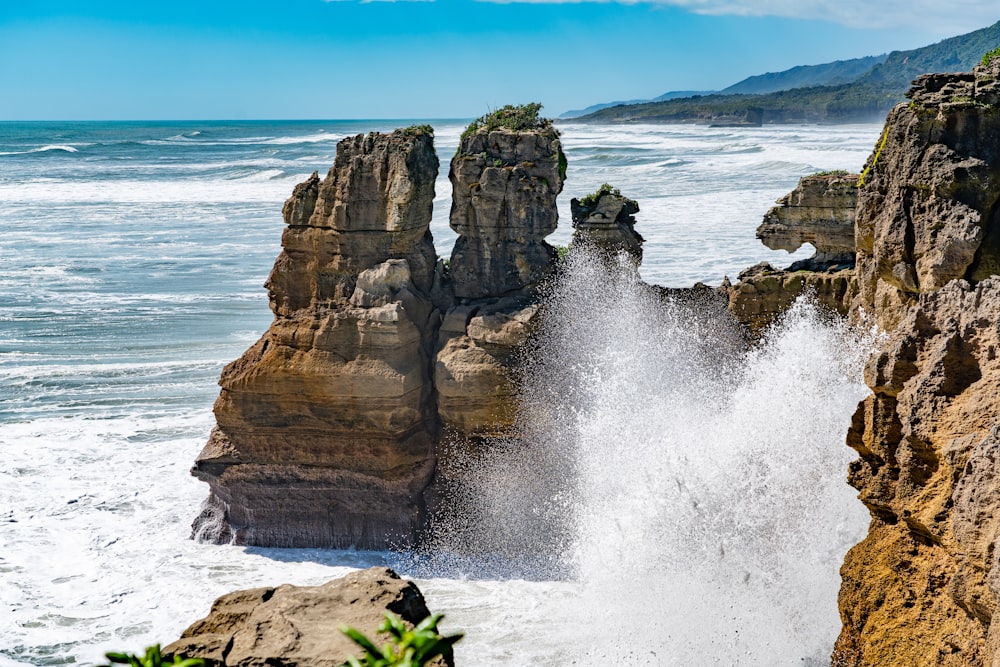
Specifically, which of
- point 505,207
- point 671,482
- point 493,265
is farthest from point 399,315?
point 671,482

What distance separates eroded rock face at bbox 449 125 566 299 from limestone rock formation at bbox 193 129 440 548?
618 millimetres

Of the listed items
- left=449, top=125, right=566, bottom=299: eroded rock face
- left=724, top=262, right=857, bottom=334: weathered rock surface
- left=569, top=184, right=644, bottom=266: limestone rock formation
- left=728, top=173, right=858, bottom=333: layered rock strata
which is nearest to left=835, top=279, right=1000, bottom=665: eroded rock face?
left=724, top=262, right=857, bottom=334: weathered rock surface

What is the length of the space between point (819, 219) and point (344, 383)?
697 centimetres

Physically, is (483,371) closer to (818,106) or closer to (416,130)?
(416,130)

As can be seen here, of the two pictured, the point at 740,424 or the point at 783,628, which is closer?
the point at 783,628

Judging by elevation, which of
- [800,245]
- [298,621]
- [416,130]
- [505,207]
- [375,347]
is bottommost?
[375,347]

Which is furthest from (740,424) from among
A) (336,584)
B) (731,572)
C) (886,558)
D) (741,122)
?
(741,122)

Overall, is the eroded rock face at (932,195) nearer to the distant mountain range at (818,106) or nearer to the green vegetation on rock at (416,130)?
the green vegetation on rock at (416,130)

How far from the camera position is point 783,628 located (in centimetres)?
1086

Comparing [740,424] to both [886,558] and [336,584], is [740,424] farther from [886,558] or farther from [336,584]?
[336,584]

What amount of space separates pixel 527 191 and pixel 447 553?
522 centimetres

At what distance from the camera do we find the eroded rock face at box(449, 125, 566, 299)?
15016mm

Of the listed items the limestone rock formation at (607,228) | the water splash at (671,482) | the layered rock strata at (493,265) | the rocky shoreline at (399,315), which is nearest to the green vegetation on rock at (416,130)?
the rocky shoreline at (399,315)

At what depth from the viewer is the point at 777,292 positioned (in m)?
14.3
